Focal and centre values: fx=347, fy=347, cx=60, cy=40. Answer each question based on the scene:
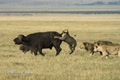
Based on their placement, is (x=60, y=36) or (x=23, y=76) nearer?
(x=23, y=76)

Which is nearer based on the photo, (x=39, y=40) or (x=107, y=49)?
(x=107, y=49)

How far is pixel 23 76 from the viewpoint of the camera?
9.86 m

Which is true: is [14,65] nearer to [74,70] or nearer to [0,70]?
[0,70]

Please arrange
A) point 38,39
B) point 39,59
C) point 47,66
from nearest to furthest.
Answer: point 47,66
point 39,59
point 38,39

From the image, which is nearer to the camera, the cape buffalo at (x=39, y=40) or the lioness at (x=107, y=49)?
the lioness at (x=107, y=49)

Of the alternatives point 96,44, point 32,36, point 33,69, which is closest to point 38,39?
point 32,36

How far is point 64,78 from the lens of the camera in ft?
32.1

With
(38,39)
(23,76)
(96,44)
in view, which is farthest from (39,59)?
(23,76)

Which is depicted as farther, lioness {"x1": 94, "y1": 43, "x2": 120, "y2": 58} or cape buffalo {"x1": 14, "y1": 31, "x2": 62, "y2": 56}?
cape buffalo {"x1": 14, "y1": 31, "x2": 62, "y2": 56}

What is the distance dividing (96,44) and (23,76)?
218 inches

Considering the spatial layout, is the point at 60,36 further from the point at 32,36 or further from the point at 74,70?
the point at 74,70

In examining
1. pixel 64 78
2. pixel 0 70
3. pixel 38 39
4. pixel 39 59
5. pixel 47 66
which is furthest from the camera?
pixel 38 39

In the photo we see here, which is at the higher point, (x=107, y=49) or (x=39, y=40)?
(x=39, y=40)

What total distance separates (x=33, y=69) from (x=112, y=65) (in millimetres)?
2957
